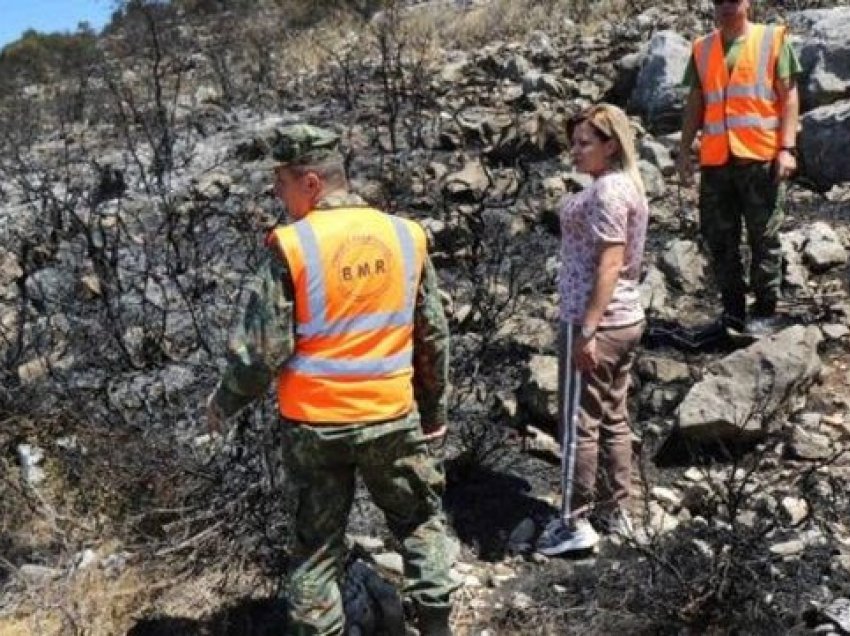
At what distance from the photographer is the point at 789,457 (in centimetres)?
448

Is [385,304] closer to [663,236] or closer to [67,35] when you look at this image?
[663,236]

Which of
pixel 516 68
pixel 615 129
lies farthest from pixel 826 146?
pixel 516 68

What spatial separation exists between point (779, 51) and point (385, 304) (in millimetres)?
3001

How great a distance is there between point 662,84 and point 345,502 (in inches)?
252

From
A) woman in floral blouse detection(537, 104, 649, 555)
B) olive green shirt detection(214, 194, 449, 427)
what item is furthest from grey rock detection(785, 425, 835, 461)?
olive green shirt detection(214, 194, 449, 427)

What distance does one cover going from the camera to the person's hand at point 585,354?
Result: 12.1ft

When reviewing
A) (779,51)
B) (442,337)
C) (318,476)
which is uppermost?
(779,51)

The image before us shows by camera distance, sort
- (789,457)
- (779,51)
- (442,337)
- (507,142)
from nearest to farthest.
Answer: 1. (442,337)
2. (789,457)
3. (779,51)
4. (507,142)

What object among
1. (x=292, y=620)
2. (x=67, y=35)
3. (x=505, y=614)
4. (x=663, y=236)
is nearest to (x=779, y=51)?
(x=663, y=236)

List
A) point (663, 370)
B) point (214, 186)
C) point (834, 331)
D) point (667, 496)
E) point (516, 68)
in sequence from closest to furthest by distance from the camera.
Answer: point (667, 496) → point (663, 370) → point (834, 331) → point (214, 186) → point (516, 68)

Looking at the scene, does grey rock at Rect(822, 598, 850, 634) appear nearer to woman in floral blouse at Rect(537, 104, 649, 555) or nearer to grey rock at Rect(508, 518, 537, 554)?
→ woman in floral blouse at Rect(537, 104, 649, 555)

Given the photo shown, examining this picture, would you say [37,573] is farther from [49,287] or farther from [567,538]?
[49,287]

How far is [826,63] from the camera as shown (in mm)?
7887

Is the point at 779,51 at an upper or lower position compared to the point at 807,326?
upper
